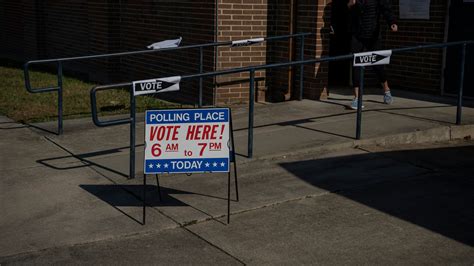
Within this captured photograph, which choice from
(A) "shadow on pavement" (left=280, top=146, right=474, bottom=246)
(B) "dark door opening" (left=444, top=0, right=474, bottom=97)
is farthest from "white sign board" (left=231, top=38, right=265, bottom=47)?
(A) "shadow on pavement" (left=280, top=146, right=474, bottom=246)

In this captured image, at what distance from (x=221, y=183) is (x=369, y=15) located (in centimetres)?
395

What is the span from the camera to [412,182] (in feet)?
24.1

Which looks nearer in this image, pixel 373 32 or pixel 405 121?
pixel 405 121

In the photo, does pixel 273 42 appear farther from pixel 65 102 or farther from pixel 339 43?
pixel 65 102

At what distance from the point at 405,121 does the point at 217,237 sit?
14.0 feet

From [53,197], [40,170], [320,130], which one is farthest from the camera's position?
[320,130]

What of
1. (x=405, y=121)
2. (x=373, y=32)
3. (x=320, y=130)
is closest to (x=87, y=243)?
(x=320, y=130)

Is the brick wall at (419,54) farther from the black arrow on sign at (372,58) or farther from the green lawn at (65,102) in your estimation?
the green lawn at (65,102)

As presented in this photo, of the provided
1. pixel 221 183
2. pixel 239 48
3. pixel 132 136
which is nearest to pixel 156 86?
pixel 132 136

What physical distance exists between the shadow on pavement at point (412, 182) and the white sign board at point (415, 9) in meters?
3.55

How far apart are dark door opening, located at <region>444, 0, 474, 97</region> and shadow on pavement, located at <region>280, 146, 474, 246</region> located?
2.58 m

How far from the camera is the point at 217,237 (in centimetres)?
604

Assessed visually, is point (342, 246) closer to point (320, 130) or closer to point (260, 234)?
point (260, 234)

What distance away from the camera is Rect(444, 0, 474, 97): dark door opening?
10977 millimetres
